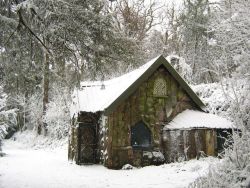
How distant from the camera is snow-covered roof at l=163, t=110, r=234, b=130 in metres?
19.2

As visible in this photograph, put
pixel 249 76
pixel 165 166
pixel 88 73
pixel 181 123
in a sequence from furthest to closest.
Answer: pixel 181 123 → pixel 165 166 → pixel 249 76 → pixel 88 73

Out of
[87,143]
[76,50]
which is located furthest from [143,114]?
[76,50]

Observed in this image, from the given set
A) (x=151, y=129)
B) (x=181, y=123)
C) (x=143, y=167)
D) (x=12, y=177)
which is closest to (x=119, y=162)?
(x=143, y=167)

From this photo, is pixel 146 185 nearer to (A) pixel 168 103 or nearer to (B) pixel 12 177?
(B) pixel 12 177

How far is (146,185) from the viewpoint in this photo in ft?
43.8

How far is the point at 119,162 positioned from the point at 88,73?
8594 millimetres

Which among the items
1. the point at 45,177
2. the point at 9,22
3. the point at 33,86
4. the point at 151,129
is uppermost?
the point at 9,22

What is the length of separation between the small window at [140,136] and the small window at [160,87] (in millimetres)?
1875

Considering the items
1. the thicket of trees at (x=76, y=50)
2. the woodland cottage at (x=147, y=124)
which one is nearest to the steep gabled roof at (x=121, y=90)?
the woodland cottage at (x=147, y=124)

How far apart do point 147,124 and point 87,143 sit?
3.73 metres

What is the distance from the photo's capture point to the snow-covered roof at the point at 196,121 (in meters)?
19.2

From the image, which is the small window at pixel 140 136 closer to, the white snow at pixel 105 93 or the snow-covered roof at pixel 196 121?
the snow-covered roof at pixel 196 121

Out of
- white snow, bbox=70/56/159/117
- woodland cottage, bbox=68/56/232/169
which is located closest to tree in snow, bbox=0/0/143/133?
white snow, bbox=70/56/159/117

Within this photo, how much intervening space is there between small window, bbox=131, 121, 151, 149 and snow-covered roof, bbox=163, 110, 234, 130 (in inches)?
40.3
